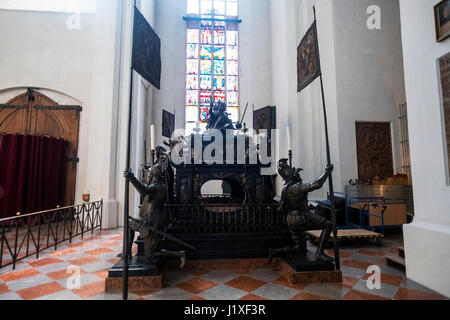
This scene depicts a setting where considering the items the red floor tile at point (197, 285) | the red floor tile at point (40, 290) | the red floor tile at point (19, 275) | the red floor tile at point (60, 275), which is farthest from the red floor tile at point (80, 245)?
the red floor tile at point (197, 285)

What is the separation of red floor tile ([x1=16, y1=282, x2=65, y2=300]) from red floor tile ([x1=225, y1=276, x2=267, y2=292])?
188 cm

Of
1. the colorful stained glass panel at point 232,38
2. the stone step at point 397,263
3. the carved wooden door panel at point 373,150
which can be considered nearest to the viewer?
the stone step at point 397,263

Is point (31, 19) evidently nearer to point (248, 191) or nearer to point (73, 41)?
point (73, 41)

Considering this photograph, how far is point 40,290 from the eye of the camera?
7.96 ft

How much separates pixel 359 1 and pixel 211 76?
6102mm

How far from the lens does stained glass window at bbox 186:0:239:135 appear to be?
1032 cm

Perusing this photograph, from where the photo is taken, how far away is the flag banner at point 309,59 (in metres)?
2.88

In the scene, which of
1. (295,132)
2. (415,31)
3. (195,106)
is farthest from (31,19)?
(415,31)

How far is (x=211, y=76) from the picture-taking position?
10469 millimetres

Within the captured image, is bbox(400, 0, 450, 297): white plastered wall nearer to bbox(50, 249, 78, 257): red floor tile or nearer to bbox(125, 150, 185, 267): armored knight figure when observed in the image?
bbox(125, 150, 185, 267): armored knight figure

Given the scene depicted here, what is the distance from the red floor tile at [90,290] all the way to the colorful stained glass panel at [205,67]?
968 cm

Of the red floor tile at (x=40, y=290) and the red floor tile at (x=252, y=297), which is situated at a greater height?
the red floor tile at (x=40, y=290)

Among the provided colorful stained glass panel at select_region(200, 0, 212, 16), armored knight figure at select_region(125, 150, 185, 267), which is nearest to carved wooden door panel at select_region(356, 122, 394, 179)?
armored knight figure at select_region(125, 150, 185, 267)

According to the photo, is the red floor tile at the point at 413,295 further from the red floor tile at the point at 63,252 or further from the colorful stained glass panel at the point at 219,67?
the colorful stained glass panel at the point at 219,67
